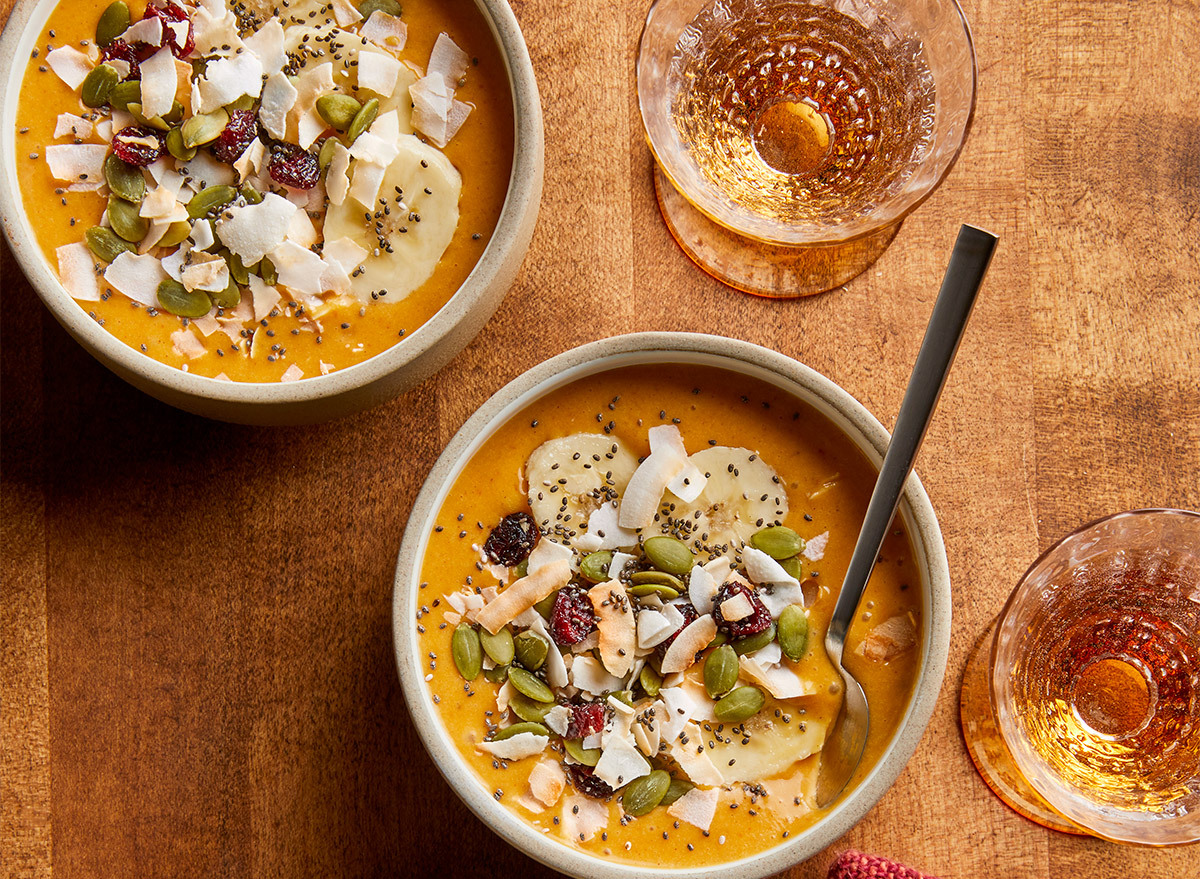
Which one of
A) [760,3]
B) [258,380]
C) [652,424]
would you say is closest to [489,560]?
[652,424]

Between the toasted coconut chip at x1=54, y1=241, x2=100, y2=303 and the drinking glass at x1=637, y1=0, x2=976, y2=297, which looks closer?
the toasted coconut chip at x1=54, y1=241, x2=100, y2=303

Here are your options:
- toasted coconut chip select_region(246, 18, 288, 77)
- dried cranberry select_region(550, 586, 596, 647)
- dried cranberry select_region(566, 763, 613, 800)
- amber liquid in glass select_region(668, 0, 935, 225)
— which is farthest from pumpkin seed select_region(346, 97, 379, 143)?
dried cranberry select_region(566, 763, 613, 800)

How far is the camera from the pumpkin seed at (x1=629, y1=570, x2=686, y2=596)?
127 cm

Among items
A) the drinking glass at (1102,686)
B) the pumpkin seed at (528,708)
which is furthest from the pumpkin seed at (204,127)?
the drinking glass at (1102,686)

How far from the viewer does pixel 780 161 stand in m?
1.51

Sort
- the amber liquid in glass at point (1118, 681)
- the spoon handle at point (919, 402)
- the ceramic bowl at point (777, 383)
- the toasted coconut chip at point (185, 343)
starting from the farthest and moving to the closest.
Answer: the amber liquid in glass at point (1118, 681) < the toasted coconut chip at point (185, 343) < the ceramic bowl at point (777, 383) < the spoon handle at point (919, 402)

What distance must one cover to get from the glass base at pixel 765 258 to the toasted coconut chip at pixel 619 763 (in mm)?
677

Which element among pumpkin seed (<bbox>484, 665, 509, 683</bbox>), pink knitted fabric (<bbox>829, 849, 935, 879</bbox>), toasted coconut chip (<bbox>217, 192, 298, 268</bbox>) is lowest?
pink knitted fabric (<bbox>829, 849, 935, 879</bbox>)

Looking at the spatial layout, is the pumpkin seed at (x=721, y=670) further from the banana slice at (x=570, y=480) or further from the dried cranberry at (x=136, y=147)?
the dried cranberry at (x=136, y=147)

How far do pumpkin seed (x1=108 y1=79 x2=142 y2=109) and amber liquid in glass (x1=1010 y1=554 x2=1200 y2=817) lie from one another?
1.44m

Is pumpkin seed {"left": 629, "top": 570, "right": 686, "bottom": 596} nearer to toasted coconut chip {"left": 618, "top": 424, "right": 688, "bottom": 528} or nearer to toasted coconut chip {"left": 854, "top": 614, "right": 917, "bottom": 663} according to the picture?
toasted coconut chip {"left": 618, "top": 424, "right": 688, "bottom": 528}

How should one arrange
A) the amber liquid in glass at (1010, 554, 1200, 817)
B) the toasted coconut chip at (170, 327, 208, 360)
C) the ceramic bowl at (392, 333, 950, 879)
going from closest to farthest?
1. the ceramic bowl at (392, 333, 950, 879)
2. the toasted coconut chip at (170, 327, 208, 360)
3. the amber liquid in glass at (1010, 554, 1200, 817)

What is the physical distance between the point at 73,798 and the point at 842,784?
113 cm

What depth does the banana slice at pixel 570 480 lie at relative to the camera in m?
1.30
